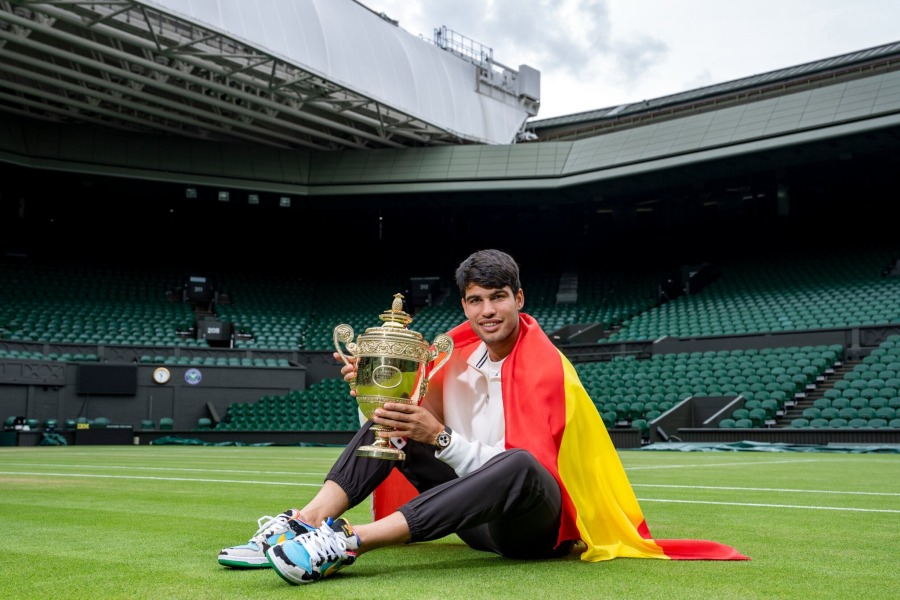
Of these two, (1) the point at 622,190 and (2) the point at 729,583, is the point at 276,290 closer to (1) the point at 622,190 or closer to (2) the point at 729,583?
(1) the point at 622,190

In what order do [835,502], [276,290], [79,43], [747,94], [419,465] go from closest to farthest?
[419,465] < [835,502] < [79,43] < [747,94] < [276,290]

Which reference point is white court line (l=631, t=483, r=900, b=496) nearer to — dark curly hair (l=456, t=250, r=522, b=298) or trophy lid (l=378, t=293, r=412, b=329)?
dark curly hair (l=456, t=250, r=522, b=298)

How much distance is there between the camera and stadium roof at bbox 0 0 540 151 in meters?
22.0

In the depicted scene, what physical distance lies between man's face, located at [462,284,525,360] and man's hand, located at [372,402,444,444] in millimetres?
553

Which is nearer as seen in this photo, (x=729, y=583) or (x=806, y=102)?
(x=729, y=583)

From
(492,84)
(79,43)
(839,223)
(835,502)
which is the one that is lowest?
(835,502)

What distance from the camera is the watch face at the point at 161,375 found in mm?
28578

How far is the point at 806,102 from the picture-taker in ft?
84.0

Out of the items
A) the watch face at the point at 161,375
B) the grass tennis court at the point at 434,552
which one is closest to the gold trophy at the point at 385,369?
the grass tennis court at the point at 434,552

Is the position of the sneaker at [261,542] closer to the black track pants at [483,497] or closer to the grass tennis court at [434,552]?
the grass tennis court at [434,552]

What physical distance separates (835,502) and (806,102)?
72.2ft

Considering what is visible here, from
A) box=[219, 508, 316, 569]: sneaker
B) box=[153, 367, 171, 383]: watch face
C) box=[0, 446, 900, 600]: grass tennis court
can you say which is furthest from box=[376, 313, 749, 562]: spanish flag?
box=[153, 367, 171, 383]: watch face

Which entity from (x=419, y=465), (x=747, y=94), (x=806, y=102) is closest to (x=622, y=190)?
(x=747, y=94)

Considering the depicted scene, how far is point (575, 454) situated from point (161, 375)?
27.3m
